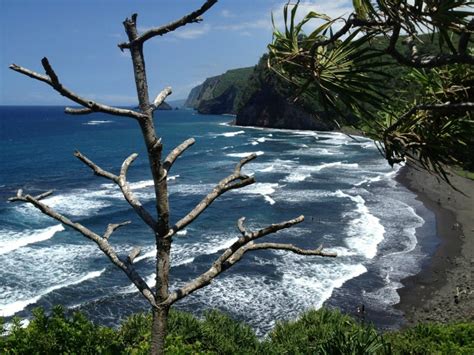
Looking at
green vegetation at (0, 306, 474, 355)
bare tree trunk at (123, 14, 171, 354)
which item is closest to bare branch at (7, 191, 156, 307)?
bare tree trunk at (123, 14, 171, 354)

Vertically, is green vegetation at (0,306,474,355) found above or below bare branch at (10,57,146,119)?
below

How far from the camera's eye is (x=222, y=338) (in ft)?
44.1

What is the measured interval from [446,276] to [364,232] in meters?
7.01

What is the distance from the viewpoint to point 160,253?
3660 millimetres

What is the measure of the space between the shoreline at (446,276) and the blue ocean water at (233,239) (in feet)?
2.22

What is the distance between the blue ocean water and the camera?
69.9 feet

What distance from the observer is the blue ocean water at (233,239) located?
21.3m

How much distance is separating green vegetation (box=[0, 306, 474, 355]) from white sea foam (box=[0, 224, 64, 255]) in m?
15.9

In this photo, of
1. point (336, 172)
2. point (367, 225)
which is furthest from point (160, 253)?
point (336, 172)

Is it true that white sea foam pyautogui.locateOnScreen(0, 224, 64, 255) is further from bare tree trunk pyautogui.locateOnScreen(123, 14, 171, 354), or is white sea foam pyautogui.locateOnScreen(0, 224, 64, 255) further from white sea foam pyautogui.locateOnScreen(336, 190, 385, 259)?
bare tree trunk pyautogui.locateOnScreen(123, 14, 171, 354)

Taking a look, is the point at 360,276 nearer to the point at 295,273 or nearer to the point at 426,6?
the point at 295,273

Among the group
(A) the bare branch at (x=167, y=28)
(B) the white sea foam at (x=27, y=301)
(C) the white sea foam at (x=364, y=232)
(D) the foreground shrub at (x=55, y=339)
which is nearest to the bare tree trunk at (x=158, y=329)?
(A) the bare branch at (x=167, y=28)

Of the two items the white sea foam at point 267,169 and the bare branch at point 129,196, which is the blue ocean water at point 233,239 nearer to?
the white sea foam at point 267,169

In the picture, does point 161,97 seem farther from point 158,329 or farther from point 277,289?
point 277,289
